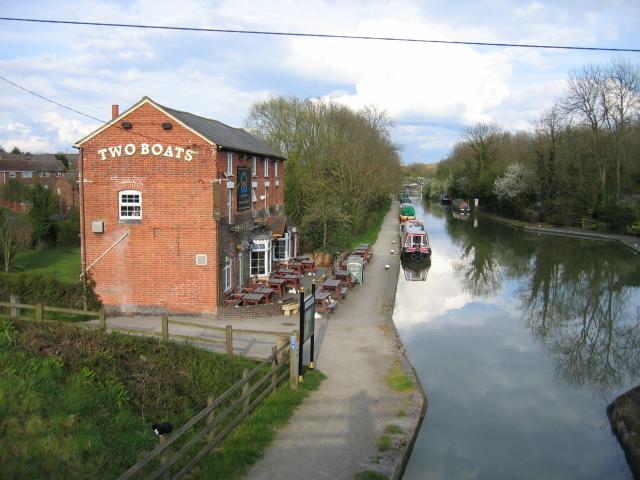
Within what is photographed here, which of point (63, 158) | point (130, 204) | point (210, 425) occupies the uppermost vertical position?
point (63, 158)

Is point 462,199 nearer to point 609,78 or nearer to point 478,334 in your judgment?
point 609,78

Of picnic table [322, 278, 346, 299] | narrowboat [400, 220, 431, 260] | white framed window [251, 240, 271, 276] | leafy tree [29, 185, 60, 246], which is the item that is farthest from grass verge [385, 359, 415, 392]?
leafy tree [29, 185, 60, 246]

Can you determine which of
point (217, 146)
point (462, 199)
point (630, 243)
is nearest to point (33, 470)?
point (217, 146)

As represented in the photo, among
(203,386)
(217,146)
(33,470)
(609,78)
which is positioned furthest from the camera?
(609,78)

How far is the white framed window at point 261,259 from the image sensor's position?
20.3 m

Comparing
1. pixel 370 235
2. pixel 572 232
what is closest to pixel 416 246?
pixel 370 235

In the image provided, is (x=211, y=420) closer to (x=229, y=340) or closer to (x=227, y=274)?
(x=229, y=340)

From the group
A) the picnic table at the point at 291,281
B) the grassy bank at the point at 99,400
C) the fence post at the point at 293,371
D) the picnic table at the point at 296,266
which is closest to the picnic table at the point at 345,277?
the picnic table at the point at 291,281

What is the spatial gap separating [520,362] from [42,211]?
28.9m

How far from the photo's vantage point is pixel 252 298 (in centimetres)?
1698

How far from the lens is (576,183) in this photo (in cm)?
Result: 4597

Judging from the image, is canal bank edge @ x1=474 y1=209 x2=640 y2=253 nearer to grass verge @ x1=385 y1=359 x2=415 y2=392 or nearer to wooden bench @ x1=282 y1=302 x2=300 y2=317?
wooden bench @ x1=282 y1=302 x2=300 y2=317

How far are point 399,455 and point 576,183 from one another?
43223 mm

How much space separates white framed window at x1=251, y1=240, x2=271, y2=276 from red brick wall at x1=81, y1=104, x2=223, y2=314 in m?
4.17
